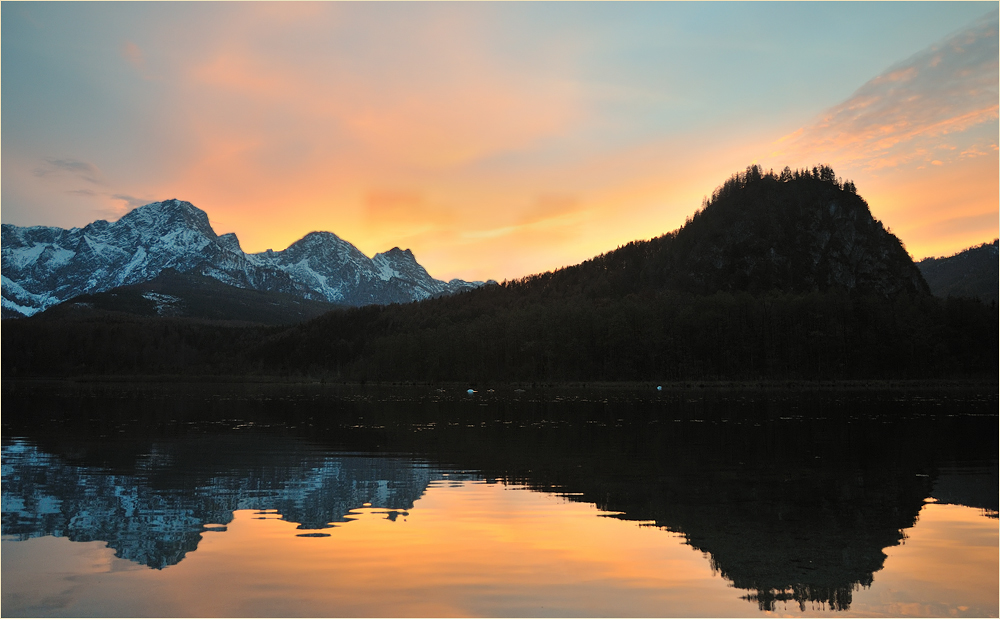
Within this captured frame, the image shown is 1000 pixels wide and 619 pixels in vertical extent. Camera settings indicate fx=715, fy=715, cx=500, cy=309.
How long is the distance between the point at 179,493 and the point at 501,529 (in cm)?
1229

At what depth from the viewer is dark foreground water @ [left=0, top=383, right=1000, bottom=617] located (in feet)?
47.0

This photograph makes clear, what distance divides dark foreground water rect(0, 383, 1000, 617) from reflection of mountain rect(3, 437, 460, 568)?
0.43 ft

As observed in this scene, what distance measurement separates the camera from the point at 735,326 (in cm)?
17100

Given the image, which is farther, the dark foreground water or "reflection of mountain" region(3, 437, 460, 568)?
"reflection of mountain" region(3, 437, 460, 568)

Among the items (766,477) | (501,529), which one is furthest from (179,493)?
(766,477)

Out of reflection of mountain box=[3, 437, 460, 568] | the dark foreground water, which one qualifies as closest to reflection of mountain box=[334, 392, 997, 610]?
the dark foreground water

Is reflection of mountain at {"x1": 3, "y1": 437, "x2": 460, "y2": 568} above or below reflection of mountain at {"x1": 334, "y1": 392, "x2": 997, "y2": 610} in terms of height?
above

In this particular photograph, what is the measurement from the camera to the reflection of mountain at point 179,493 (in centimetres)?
1922

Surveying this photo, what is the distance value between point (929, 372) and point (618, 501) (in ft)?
562

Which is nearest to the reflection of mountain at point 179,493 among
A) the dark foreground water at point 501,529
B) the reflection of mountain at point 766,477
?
the dark foreground water at point 501,529

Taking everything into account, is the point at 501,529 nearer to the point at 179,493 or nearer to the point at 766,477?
the point at 179,493

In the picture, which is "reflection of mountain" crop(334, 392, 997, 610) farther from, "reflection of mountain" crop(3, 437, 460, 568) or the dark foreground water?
"reflection of mountain" crop(3, 437, 460, 568)

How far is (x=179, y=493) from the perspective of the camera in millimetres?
25031

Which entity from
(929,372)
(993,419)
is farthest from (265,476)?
(929,372)
